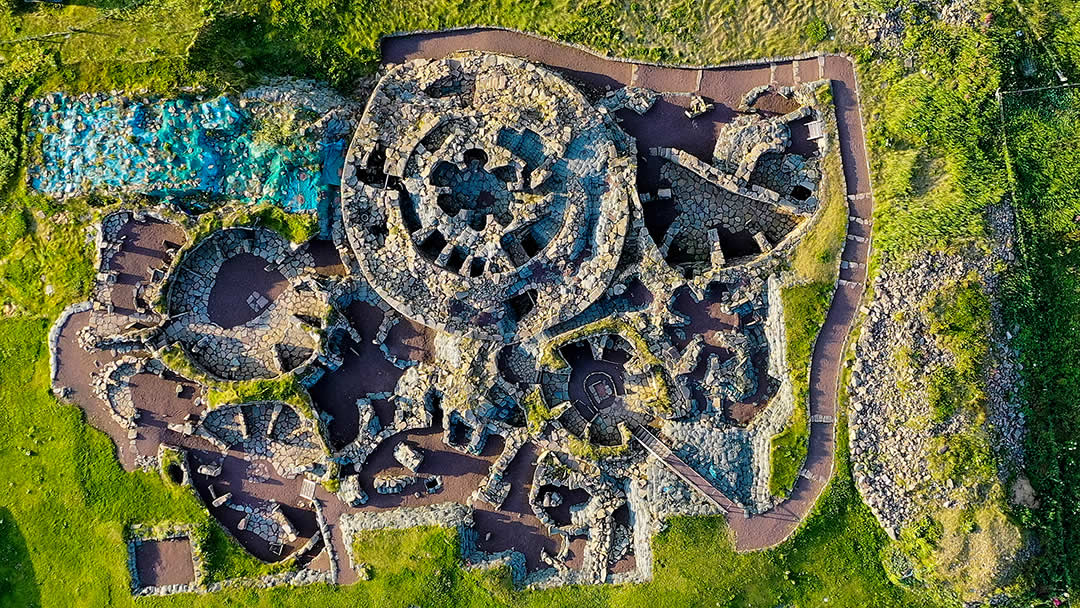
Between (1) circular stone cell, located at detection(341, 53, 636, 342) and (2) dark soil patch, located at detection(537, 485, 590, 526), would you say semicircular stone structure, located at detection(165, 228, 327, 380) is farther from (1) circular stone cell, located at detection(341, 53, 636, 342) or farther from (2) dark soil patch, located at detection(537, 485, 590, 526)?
(2) dark soil patch, located at detection(537, 485, 590, 526)

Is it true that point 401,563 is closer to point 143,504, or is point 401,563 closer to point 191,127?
point 143,504

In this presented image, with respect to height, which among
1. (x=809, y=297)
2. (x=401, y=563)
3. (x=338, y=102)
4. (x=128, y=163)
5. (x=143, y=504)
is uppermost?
(x=338, y=102)

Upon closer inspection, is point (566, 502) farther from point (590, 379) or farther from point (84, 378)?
point (84, 378)

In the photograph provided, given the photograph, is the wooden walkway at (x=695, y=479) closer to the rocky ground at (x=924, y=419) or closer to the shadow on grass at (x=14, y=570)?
the rocky ground at (x=924, y=419)

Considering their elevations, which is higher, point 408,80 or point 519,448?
point 408,80

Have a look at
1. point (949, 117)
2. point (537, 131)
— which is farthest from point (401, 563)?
point (949, 117)

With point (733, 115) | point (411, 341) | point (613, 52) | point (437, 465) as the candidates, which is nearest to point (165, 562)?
point (437, 465)

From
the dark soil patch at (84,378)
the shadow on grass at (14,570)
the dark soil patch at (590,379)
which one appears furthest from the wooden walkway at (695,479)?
the shadow on grass at (14,570)
